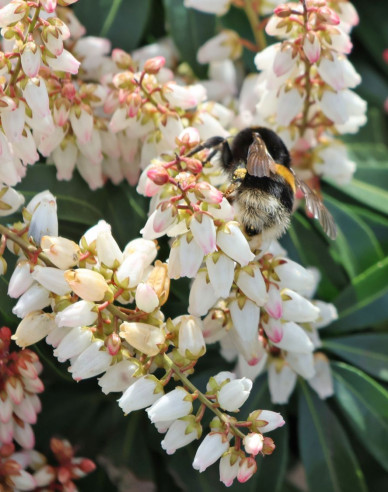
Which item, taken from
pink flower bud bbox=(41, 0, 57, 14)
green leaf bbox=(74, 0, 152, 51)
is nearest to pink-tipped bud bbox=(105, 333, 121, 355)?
pink flower bud bbox=(41, 0, 57, 14)

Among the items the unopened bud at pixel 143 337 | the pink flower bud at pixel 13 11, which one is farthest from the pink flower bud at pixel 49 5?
the unopened bud at pixel 143 337

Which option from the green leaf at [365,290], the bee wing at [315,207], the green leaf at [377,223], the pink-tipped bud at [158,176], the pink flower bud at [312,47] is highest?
the pink flower bud at [312,47]

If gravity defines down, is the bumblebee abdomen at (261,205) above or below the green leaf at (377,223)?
above

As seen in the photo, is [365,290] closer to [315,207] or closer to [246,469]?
[315,207]

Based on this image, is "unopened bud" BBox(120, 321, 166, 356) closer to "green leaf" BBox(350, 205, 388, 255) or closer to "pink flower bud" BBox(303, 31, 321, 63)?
"pink flower bud" BBox(303, 31, 321, 63)

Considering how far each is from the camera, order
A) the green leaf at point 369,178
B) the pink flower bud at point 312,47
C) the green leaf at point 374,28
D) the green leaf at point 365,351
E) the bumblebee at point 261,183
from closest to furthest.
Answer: the bumblebee at point 261,183
the pink flower bud at point 312,47
the green leaf at point 365,351
the green leaf at point 369,178
the green leaf at point 374,28

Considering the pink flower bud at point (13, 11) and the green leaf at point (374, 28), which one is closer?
the pink flower bud at point (13, 11)

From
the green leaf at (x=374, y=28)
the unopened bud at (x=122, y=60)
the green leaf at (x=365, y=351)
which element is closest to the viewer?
the unopened bud at (x=122, y=60)

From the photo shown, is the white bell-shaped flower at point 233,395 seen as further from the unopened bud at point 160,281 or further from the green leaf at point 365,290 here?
the green leaf at point 365,290
